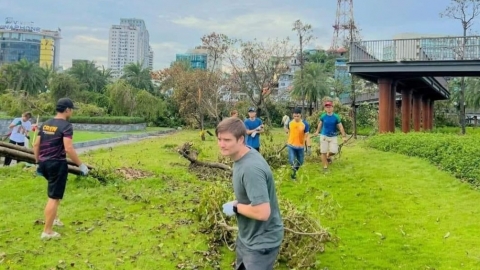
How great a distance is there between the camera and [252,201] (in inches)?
105

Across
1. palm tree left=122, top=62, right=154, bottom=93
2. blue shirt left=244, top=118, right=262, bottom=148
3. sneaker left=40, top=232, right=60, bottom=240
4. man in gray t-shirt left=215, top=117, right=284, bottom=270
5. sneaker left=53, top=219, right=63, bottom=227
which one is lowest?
sneaker left=40, top=232, right=60, bottom=240

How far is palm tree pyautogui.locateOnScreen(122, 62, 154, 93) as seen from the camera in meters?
50.3

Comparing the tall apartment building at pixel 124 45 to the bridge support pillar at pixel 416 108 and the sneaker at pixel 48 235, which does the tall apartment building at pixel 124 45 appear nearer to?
the bridge support pillar at pixel 416 108

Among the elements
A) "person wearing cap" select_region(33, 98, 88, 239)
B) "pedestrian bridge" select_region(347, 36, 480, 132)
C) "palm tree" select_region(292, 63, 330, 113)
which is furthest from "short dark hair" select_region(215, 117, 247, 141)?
"palm tree" select_region(292, 63, 330, 113)

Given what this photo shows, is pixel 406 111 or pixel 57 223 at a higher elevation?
pixel 406 111

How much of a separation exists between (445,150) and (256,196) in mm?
10357

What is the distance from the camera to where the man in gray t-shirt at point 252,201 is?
8.80ft

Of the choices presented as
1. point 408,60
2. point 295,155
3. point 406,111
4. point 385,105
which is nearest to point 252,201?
point 295,155

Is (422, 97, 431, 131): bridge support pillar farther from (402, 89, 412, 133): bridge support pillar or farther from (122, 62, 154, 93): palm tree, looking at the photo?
(122, 62, 154, 93): palm tree

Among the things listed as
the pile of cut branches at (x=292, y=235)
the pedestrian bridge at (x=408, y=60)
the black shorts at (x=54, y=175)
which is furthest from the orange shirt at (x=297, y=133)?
the pedestrian bridge at (x=408, y=60)

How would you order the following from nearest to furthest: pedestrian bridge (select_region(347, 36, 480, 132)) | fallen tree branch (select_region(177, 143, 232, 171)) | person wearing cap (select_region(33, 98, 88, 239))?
1. person wearing cap (select_region(33, 98, 88, 239))
2. fallen tree branch (select_region(177, 143, 232, 171))
3. pedestrian bridge (select_region(347, 36, 480, 132))

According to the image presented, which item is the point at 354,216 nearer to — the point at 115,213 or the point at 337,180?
the point at 337,180

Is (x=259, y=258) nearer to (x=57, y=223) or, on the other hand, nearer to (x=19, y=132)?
(x=57, y=223)

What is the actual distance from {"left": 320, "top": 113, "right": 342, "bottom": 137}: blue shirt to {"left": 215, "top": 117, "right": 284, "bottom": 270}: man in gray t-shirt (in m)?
6.92
